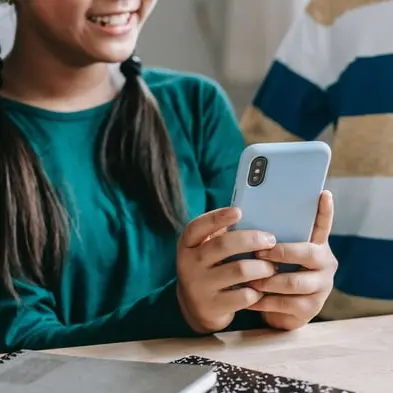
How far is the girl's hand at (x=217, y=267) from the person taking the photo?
0.67 metres

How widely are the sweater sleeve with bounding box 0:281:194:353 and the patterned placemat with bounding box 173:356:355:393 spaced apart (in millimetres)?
124

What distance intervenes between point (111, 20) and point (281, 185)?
279mm

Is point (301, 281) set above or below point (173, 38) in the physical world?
below

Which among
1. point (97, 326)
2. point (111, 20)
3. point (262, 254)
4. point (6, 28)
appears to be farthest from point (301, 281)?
point (6, 28)

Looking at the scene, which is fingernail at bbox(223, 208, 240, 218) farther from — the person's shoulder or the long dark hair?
the person's shoulder

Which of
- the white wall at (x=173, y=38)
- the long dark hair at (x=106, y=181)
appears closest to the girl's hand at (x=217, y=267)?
the long dark hair at (x=106, y=181)

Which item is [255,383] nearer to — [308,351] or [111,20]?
[308,351]

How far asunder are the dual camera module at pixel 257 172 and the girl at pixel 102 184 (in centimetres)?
8

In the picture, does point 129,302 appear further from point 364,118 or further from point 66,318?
point 364,118

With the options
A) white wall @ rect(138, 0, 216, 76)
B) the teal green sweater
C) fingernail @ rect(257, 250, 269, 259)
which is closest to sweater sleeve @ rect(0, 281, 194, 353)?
the teal green sweater

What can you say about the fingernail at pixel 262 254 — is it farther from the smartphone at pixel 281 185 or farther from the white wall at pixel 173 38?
the white wall at pixel 173 38

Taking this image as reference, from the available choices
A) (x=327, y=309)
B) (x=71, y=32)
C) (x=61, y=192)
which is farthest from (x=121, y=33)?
(x=327, y=309)

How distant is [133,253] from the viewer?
34.3 inches

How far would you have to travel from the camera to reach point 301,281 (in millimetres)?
702
